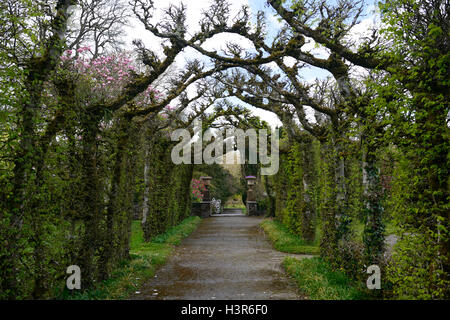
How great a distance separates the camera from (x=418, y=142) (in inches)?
163

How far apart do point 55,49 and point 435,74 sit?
16.7 ft

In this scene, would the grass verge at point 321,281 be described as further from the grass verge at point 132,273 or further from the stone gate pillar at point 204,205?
the stone gate pillar at point 204,205

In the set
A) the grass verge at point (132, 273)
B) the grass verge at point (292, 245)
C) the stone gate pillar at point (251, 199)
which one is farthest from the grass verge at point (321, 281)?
the stone gate pillar at point (251, 199)

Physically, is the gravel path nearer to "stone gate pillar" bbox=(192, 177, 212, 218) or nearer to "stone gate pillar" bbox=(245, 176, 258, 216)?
"stone gate pillar" bbox=(192, 177, 212, 218)

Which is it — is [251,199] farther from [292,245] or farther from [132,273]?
[132,273]

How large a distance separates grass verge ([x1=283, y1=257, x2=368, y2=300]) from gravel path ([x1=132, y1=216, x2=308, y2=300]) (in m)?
0.23

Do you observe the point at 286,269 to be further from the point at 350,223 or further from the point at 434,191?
the point at 434,191

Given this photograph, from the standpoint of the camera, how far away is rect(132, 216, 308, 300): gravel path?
265 inches

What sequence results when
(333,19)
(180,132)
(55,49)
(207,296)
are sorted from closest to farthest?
(55,49)
(207,296)
(333,19)
(180,132)

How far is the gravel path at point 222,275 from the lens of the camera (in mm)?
6727

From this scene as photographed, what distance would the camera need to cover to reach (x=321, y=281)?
6.86 meters

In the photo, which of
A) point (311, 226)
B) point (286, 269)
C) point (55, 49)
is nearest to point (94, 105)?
point (55, 49)

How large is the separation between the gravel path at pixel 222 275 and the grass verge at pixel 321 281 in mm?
233

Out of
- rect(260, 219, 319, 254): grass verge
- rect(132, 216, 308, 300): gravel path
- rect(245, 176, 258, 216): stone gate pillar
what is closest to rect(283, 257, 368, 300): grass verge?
rect(132, 216, 308, 300): gravel path
